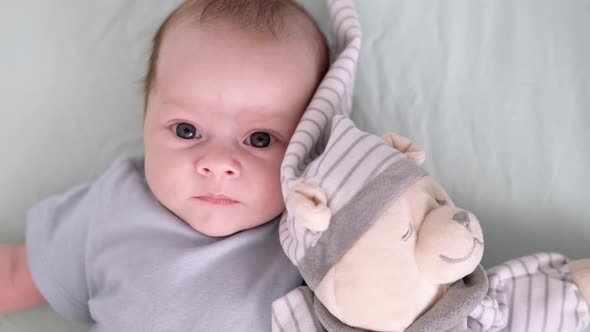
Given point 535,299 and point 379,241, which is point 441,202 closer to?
point 379,241

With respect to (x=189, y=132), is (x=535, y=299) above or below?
below

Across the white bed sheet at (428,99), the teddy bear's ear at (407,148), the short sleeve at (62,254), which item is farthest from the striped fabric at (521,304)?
the short sleeve at (62,254)

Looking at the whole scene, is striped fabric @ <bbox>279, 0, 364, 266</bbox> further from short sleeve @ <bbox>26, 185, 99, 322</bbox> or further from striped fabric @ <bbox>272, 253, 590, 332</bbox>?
short sleeve @ <bbox>26, 185, 99, 322</bbox>

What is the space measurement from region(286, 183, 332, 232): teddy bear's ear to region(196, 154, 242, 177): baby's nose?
0.57 feet

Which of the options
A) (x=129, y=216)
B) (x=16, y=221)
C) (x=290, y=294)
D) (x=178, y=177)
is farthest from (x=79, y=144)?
(x=290, y=294)

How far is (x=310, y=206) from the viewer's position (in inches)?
30.4

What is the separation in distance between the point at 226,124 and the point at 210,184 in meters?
0.10

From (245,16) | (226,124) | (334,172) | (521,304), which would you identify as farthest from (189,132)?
(521,304)

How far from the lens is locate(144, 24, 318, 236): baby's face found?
0.99 meters

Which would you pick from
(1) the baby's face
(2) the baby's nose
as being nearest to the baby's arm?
(1) the baby's face

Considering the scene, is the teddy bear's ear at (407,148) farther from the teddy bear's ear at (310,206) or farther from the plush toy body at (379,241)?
the teddy bear's ear at (310,206)

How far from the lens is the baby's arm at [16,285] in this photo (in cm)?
115

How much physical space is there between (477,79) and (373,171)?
582 millimetres

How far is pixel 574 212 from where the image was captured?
1165 millimetres
